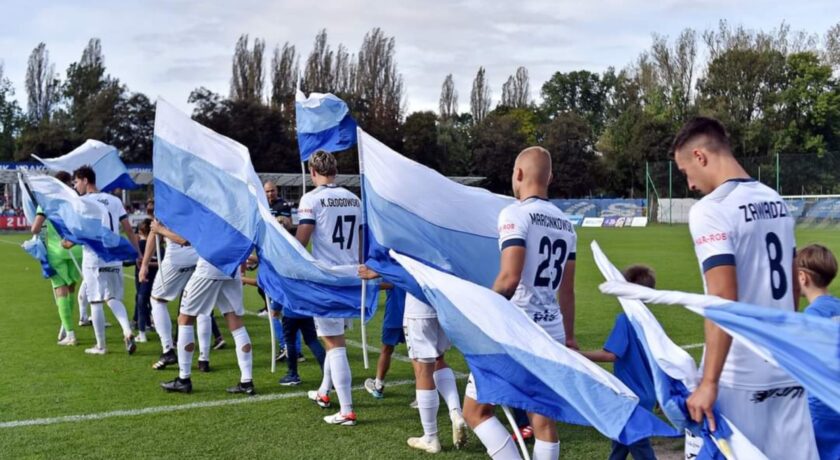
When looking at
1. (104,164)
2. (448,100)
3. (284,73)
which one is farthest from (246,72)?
(104,164)

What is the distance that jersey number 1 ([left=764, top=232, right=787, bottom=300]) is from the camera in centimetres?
323

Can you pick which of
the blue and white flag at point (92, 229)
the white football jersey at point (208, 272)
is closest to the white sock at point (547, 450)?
the white football jersey at point (208, 272)

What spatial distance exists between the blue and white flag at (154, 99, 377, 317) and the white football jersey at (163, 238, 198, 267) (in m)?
0.94

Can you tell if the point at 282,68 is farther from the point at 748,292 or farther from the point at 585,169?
the point at 748,292

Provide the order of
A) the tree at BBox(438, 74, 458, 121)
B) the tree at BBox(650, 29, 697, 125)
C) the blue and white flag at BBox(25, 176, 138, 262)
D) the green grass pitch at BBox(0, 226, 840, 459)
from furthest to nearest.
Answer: the tree at BBox(438, 74, 458, 121), the tree at BBox(650, 29, 697, 125), the blue and white flag at BBox(25, 176, 138, 262), the green grass pitch at BBox(0, 226, 840, 459)

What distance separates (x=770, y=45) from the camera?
64312 mm

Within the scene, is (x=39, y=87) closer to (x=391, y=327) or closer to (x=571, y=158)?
(x=571, y=158)

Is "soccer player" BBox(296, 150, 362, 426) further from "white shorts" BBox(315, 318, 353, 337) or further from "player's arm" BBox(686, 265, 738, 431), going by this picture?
"player's arm" BBox(686, 265, 738, 431)

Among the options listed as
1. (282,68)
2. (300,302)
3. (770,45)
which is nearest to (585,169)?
(770,45)

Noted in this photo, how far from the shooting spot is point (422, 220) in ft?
19.0

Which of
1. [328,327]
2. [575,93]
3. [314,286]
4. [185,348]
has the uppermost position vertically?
[575,93]

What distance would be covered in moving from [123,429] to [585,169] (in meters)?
65.9

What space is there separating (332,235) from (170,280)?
2659 millimetres

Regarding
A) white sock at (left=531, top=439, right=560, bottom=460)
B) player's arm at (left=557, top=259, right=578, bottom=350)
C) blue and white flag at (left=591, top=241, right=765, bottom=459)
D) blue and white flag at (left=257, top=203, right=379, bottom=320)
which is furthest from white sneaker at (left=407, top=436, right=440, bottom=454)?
blue and white flag at (left=591, top=241, right=765, bottom=459)
